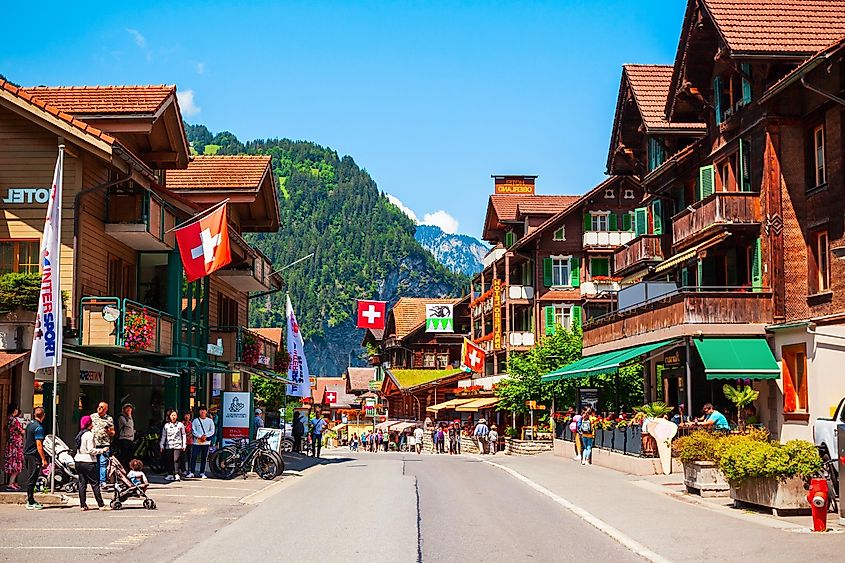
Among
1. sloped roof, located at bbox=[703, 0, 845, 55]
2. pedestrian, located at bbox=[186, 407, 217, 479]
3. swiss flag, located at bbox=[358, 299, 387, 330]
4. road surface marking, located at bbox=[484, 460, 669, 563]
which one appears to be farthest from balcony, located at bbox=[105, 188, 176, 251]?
swiss flag, located at bbox=[358, 299, 387, 330]

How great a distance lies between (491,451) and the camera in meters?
56.9

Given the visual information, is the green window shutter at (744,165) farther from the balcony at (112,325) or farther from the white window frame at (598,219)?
the white window frame at (598,219)

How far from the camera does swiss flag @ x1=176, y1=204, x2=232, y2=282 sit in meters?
27.0

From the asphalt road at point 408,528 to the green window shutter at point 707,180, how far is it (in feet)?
41.6

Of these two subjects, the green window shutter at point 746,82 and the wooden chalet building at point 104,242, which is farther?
the green window shutter at point 746,82

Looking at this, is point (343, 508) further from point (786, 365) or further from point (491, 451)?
point (491, 451)

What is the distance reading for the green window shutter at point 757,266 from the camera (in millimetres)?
30734

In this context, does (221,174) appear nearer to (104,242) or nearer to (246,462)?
(104,242)

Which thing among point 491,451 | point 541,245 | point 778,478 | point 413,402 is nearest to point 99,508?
point 778,478

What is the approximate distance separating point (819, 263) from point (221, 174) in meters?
20.5

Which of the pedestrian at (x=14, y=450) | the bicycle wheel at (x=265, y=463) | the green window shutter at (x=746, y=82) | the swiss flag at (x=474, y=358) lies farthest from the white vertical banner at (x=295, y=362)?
the swiss flag at (x=474, y=358)

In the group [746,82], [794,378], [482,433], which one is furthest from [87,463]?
[482,433]

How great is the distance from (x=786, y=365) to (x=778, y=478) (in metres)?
12.5

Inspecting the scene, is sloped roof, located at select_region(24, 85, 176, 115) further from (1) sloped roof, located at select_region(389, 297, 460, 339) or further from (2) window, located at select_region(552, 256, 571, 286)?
(1) sloped roof, located at select_region(389, 297, 460, 339)
